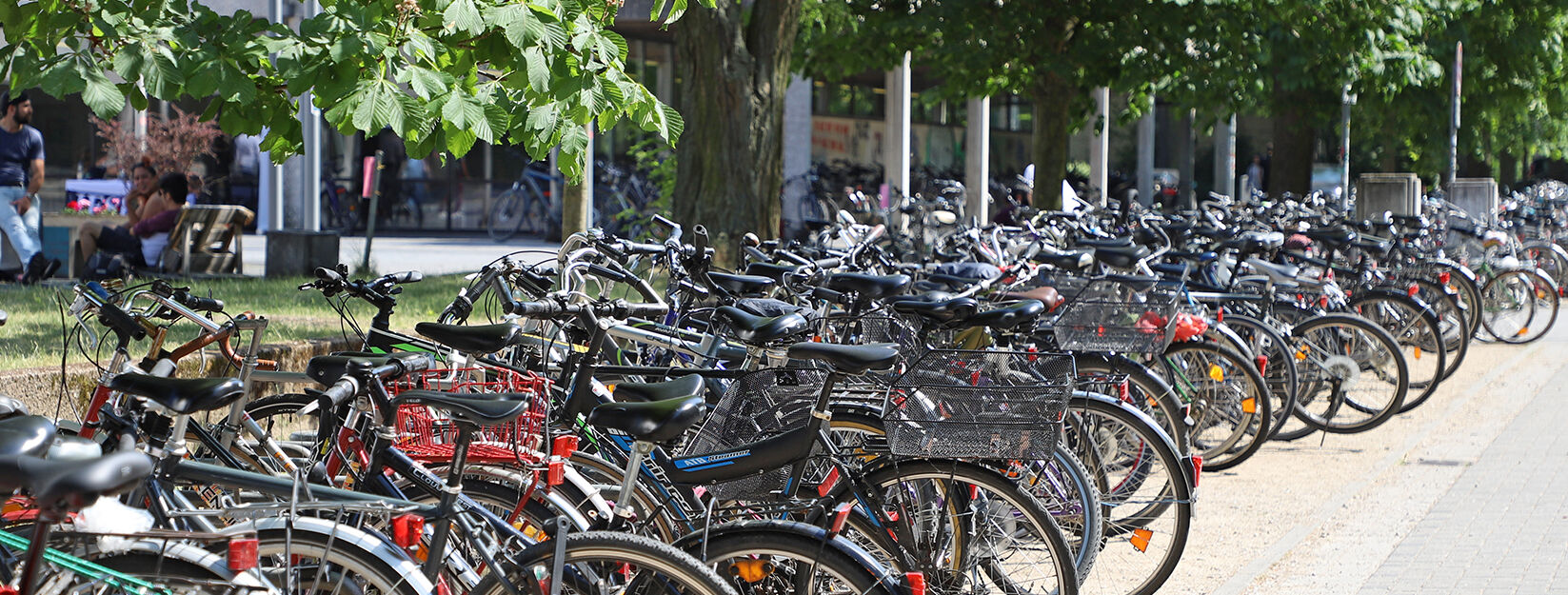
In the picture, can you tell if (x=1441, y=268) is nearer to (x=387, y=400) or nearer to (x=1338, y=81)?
(x=1338, y=81)

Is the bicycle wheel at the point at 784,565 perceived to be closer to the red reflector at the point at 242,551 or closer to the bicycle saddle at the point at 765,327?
the bicycle saddle at the point at 765,327

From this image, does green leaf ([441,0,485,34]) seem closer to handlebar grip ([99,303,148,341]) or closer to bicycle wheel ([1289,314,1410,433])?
handlebar grip ([99,303,148,341])

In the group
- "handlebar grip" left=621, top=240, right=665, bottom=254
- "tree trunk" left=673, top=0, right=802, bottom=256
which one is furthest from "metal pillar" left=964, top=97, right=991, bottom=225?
"handlebar grip" left=621, top=240, right=665, bottom=254

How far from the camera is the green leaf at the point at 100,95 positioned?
3.66m

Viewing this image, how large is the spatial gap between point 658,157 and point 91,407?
40.9 feet

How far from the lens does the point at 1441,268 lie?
10391mm

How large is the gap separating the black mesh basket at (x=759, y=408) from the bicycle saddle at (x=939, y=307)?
2.75 ft

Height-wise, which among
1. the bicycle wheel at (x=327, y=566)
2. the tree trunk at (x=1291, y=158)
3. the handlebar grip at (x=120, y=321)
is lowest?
the bicycle wheel at (x=327, y=566)

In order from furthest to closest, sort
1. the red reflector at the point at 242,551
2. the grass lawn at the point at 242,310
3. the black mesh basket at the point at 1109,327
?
the grass lawn at the point at 242,310 → the black mesh basket at the point at 1109,327 → the red reflector at the point at 242,551

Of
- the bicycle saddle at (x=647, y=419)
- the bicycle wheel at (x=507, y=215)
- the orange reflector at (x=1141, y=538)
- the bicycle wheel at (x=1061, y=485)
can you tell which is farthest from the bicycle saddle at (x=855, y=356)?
the bicycle wheel at (x=507, y=215)

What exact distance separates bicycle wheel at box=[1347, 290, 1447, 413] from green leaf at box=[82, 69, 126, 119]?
21.8 ft

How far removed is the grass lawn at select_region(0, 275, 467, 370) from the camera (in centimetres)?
622

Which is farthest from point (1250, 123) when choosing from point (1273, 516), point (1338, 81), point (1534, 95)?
point (1273, 516)

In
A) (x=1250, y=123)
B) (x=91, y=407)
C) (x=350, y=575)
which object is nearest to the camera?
(x=350, y=575)
